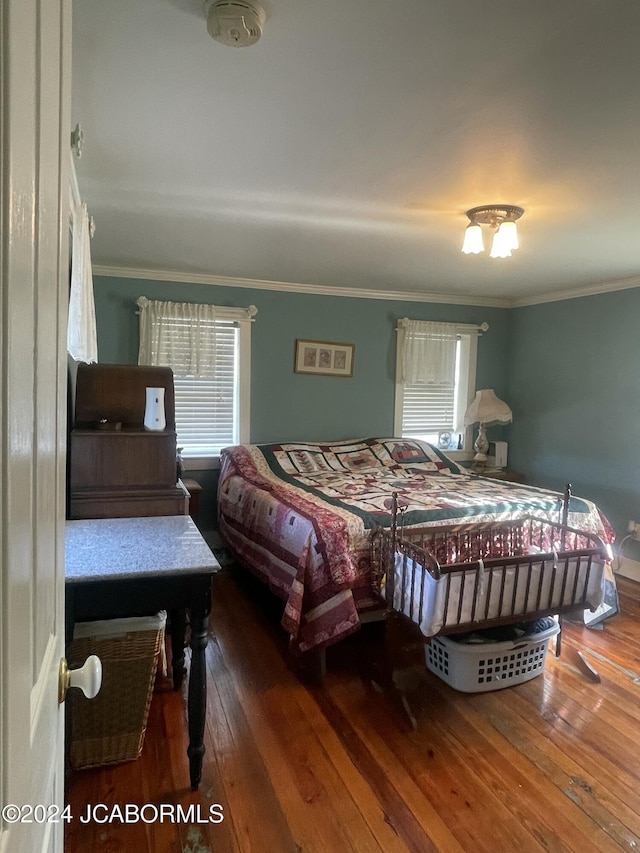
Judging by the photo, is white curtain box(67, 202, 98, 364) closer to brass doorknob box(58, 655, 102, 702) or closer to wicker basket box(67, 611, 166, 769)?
wicker basket box(67, 611, 166, 769)

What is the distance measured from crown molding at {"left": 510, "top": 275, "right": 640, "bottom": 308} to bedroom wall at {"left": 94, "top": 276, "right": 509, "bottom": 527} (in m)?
0.49

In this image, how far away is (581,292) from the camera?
14.7 ft

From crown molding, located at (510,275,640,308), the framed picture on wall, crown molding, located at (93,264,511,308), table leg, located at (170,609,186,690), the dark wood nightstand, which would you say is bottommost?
table leg, located at (170,609,186,690)

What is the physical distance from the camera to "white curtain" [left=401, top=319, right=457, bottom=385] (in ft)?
16.1

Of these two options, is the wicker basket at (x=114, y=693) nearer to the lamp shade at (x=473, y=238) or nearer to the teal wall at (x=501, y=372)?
the lamp shade at (x=473, y=238)

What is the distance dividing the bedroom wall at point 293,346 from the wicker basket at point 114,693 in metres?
2.41

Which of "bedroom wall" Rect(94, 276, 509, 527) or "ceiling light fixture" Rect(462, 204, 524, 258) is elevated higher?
"ceiling light fixture" Rect(462, 204, 524, 258)

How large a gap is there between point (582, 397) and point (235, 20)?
13.2 ft

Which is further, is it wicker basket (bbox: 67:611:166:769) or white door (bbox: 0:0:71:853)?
wicker basket (bbox: 67:611:166:769)

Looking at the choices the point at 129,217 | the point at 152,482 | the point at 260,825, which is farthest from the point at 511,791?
the point at 129,217

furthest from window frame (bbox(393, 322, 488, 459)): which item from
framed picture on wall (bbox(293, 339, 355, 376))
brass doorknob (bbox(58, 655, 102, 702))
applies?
brass doorknob (bbox(58, 655, 102, 702))

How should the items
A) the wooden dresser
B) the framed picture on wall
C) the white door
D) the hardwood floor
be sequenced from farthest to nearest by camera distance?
1. the framed picture on wall
2. the wooden dresser
3. the hardwood floor
4. the white door

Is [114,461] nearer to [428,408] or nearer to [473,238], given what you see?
[473,238]

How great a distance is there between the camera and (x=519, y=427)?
5164 mm
